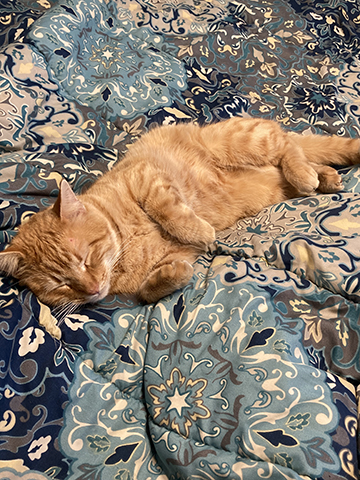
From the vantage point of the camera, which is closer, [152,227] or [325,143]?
[152,227]

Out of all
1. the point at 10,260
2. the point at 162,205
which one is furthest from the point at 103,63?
the point at 10,260

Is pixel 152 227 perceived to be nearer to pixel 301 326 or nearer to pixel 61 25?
pixel 301 326

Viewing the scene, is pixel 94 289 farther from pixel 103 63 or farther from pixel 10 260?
pixel 103 63

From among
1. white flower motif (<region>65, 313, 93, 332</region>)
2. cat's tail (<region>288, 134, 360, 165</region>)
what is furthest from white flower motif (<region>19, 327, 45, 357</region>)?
cat's tail (<region>288, 134, 360, 165</region>)

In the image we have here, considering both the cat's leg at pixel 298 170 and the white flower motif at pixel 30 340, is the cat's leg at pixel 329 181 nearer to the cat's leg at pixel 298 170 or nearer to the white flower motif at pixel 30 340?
the cat's leg at pixel 298 170

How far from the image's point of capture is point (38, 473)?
89 centimetres

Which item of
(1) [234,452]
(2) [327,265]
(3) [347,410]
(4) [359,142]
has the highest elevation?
(4) [359,142]

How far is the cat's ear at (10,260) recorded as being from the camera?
1.19 meters

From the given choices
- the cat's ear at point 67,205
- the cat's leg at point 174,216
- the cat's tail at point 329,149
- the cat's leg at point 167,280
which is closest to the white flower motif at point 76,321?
the cat's leg at point 167,280

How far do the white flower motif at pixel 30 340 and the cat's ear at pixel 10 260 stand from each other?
26 cm

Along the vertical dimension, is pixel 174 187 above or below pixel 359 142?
below

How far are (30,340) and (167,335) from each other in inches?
16.3

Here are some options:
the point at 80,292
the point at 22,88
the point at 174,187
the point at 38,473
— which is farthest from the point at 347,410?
the point at 22,88

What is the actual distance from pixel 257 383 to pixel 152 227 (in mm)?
835
